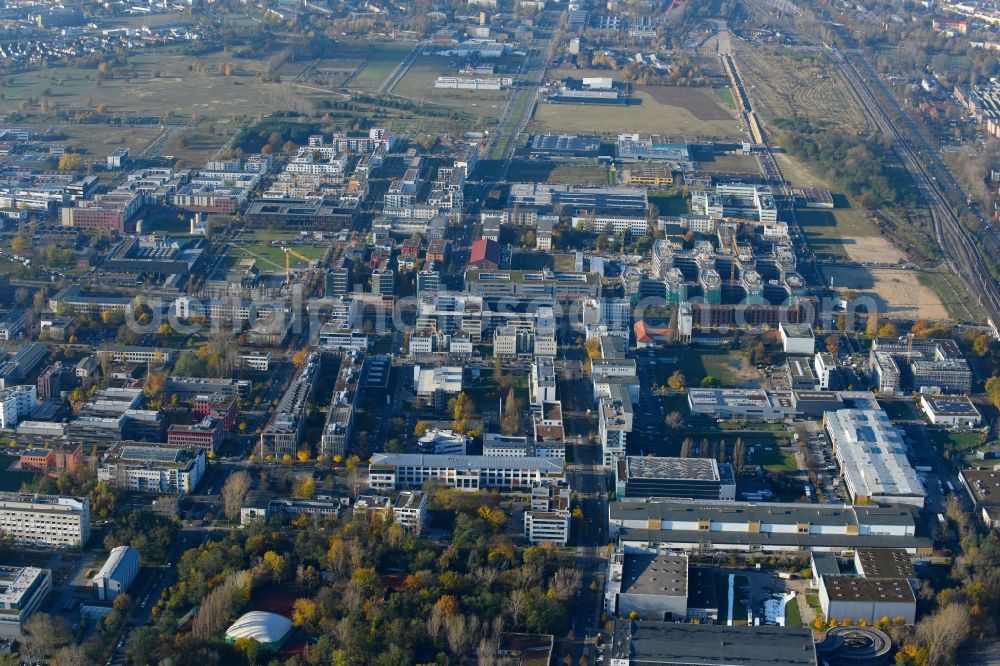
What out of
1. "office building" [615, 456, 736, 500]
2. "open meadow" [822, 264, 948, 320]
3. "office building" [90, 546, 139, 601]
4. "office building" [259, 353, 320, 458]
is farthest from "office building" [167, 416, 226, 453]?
"open meadow" [822, 264, 948, 320]

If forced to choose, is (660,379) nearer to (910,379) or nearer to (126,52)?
(910,379)

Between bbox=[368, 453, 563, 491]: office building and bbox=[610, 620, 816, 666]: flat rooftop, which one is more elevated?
bbox=[610, 620, 816, 666]: flat rooftop

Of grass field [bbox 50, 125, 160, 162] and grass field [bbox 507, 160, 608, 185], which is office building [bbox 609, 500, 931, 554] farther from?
grass field [bbox 50, 125, 160, 162]

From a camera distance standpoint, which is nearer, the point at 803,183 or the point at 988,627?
the point at 988,627

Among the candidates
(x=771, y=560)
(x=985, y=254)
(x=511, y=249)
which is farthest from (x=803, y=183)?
(x=771, y=560)

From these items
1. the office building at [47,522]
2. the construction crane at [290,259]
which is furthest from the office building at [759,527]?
the construction crane at [290,259]

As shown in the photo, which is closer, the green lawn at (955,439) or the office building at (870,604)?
the office building at (870,604)

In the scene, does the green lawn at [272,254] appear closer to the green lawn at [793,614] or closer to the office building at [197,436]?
the office building at [197,436]
